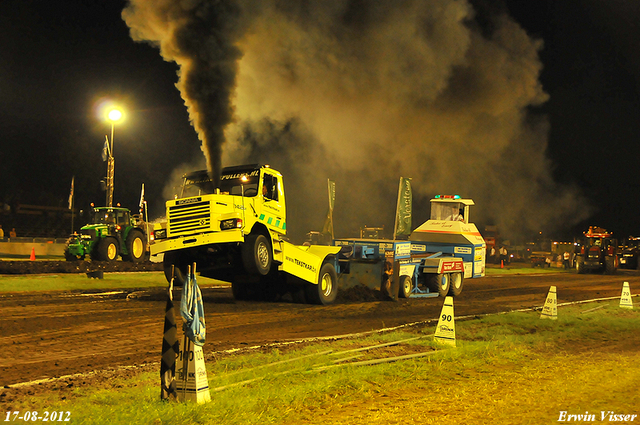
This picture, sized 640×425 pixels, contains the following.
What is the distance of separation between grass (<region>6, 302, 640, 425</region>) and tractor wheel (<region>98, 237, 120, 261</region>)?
18000mm

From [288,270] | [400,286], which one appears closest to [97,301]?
[288,270]

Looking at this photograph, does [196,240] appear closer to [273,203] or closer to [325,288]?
[273,203]

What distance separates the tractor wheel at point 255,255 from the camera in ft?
44.1

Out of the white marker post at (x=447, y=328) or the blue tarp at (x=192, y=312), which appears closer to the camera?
the blue tarp at (x=192, y=312)

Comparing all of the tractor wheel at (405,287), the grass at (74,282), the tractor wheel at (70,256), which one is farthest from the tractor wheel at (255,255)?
the tractor wheel at (70,256)

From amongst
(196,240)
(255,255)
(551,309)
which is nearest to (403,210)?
(551,309)

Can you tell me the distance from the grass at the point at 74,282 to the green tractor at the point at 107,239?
3.56 m

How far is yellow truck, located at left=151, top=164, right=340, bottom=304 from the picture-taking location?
1330cm

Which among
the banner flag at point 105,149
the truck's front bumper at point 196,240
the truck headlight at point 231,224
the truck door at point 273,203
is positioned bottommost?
the truck's front bumper at point 196,240

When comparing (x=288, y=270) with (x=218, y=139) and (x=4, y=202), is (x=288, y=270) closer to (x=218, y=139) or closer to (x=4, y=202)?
(x=218, y=139)

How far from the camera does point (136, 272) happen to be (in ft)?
76.5

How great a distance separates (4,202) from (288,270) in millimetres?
40321

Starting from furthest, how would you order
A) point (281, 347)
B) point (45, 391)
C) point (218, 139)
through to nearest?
point (218, 139)
point (281, 347)
point (45, 391)

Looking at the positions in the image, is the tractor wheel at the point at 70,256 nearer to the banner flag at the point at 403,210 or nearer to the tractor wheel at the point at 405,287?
the banner flag at the point at 403,210
